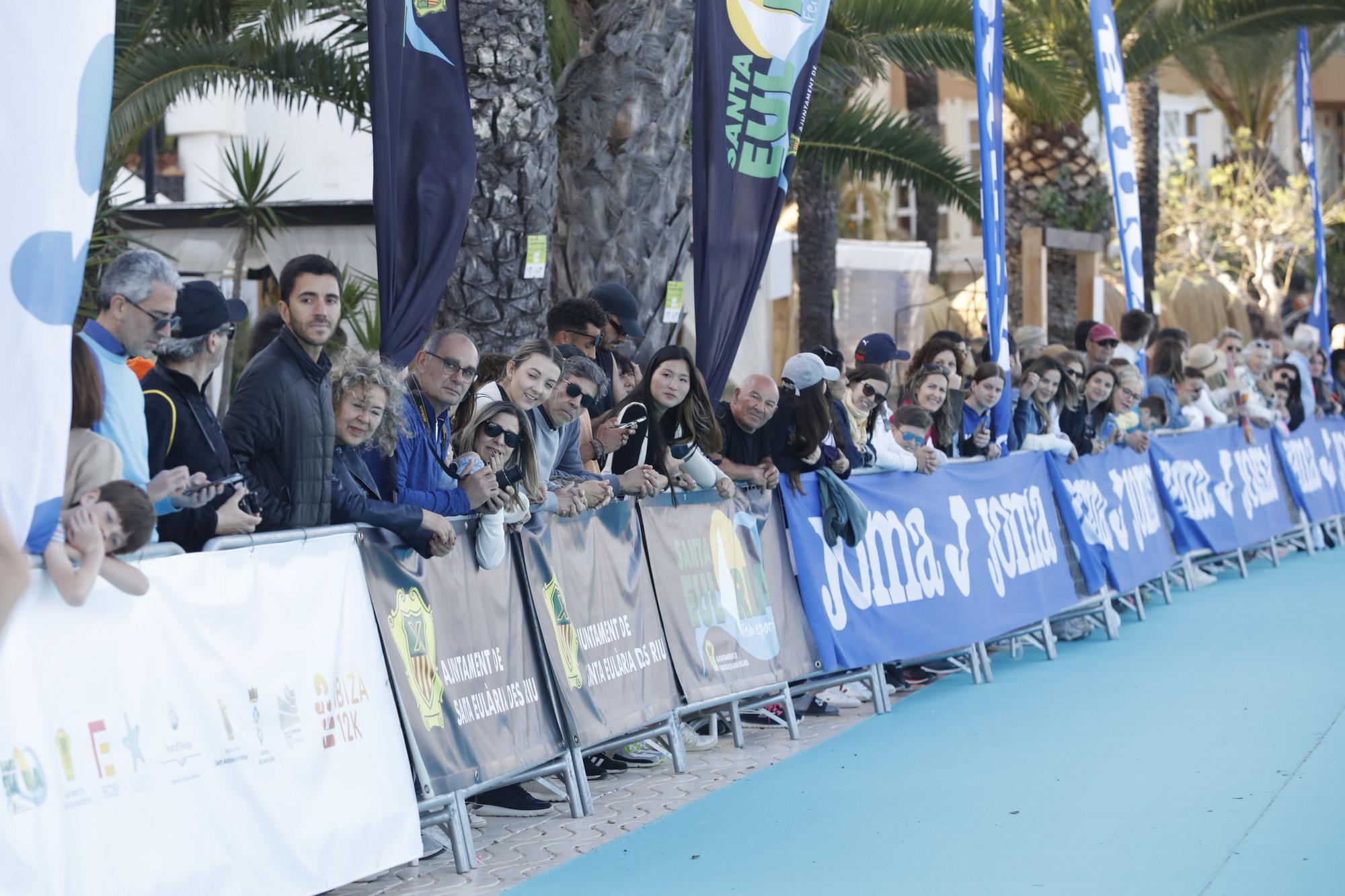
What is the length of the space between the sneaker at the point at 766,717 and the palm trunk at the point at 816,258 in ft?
29.1

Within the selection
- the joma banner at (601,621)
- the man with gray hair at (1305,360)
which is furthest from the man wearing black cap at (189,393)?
the man with gray hair at (1305,360)

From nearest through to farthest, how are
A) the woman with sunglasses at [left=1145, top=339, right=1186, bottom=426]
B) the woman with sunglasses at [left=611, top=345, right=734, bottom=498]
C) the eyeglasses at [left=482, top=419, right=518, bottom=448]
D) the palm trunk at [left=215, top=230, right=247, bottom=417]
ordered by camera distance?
the eyeglasses at [left=482, top=419, right=518, bottom=448] → the woman with sunglasses at [left=611, top=345, right=734, bottom=498] → the palm trunk at [left=215, top=230, right=247, bottom=417] → the woman with sunglasses at [left=1145, top=339, right=1186, bottom=426]

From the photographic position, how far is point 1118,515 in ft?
42.6

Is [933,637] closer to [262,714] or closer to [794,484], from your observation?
[794,484]

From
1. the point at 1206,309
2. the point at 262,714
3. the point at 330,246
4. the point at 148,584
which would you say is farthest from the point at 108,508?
the point at 1206,309

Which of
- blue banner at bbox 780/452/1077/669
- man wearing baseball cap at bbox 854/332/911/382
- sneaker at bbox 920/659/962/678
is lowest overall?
sneaker at bbox 920/659/962/678

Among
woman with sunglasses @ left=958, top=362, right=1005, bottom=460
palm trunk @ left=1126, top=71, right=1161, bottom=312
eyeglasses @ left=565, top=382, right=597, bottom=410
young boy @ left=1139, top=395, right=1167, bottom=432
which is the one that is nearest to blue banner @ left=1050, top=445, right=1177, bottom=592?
young boy @ left=1139, top=395, right=1167, bottom=432

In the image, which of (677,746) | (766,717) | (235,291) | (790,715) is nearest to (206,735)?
(677,746)

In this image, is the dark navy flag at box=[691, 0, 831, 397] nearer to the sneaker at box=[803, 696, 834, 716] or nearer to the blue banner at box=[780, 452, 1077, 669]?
the blue banner at box=[780, 452, 1077, 669]

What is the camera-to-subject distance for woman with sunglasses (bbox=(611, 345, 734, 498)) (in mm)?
8250

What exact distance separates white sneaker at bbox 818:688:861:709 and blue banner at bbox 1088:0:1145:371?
261 inches

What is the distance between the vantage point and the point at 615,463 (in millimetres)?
8453

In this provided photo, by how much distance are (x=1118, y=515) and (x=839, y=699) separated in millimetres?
4055

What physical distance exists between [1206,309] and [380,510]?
34.6 metres
